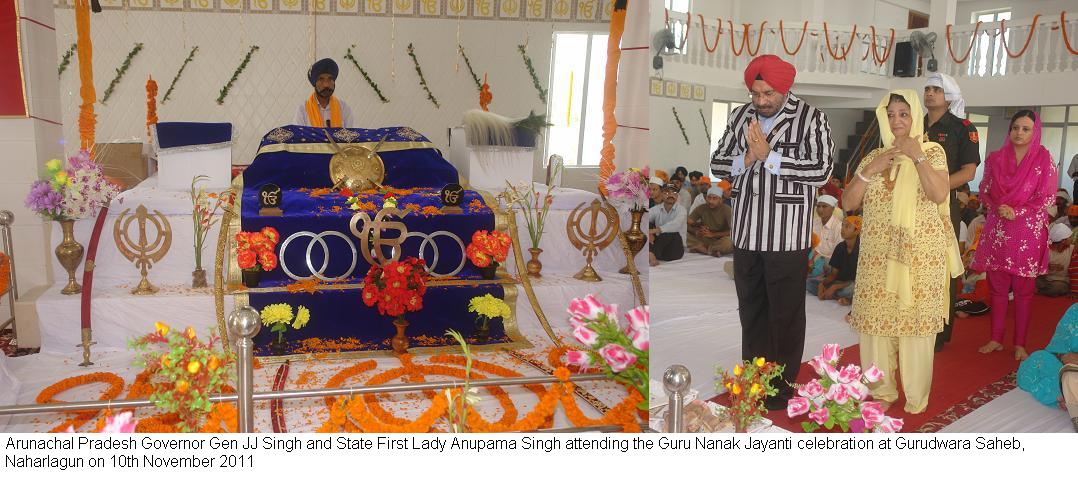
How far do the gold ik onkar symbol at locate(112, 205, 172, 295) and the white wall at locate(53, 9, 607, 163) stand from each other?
234 cm

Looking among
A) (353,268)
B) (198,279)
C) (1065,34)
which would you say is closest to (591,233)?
(353,268)

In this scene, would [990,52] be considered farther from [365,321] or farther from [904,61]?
[365,321]

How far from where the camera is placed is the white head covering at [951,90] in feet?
5.85

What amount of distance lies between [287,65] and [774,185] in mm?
6156

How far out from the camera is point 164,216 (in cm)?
427

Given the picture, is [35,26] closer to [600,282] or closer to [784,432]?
[600,282]

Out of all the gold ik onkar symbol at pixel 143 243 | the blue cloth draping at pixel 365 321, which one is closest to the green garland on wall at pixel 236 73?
the gold ik onkar symbol at pixel 143 243

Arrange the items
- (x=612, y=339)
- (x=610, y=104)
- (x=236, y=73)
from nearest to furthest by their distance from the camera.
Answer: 1. (x=612, y=339)
2. (x=610, y=104)
3. (x=236, y=73)

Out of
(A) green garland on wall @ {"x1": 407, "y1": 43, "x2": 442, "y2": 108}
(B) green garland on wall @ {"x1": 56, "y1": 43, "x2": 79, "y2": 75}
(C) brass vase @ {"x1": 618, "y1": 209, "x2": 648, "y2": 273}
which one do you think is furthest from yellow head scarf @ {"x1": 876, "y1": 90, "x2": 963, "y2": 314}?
(B) green garland on wall @ {"x1": 56, "y1": 43, "x2": 79, "y2": 75}

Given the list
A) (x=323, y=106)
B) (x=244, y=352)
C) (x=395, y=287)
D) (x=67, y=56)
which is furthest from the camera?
(x=67, y=56)

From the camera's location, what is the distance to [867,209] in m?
1.91

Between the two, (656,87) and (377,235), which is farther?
(377,235)

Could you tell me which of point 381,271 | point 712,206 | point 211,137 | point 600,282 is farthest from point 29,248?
point 712,206

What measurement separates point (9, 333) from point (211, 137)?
5.13 ft
